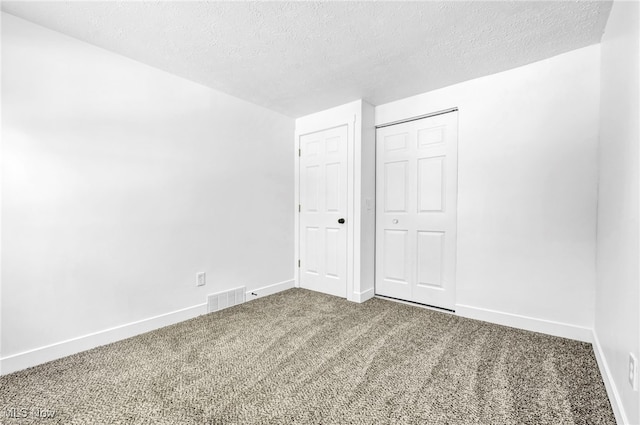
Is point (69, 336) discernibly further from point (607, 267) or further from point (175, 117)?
point (607, 267)

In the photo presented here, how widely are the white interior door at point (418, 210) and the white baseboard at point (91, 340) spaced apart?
209 cm

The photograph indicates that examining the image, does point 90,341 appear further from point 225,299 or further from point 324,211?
point 324,211

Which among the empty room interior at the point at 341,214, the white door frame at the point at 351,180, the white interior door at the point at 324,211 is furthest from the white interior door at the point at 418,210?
the white interior door at the point at 324,211

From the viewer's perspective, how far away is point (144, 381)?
1664 mm

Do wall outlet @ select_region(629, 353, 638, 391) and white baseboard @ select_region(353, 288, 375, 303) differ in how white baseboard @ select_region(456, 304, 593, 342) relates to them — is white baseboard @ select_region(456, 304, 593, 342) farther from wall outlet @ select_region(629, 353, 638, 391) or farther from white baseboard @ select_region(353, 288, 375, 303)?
wall outlet @ select_region(629, 353, 638, 391)

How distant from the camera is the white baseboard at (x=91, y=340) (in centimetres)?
178

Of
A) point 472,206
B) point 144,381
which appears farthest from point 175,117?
point 472,206

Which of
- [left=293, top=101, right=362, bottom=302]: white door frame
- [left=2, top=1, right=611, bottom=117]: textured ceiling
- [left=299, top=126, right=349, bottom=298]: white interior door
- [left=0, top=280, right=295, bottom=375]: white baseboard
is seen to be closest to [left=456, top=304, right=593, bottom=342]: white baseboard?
[left=293, top=101, right=362, bottom=302]: white door frame

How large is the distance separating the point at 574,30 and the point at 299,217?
119 inches

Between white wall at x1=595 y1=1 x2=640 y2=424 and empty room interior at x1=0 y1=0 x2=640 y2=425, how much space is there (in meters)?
0.02

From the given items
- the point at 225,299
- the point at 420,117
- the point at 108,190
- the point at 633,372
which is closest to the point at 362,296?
the point at 225,299

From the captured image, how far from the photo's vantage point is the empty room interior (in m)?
1.52

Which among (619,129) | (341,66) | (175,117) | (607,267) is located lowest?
(607,267)

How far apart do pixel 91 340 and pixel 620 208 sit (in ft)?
11.3
